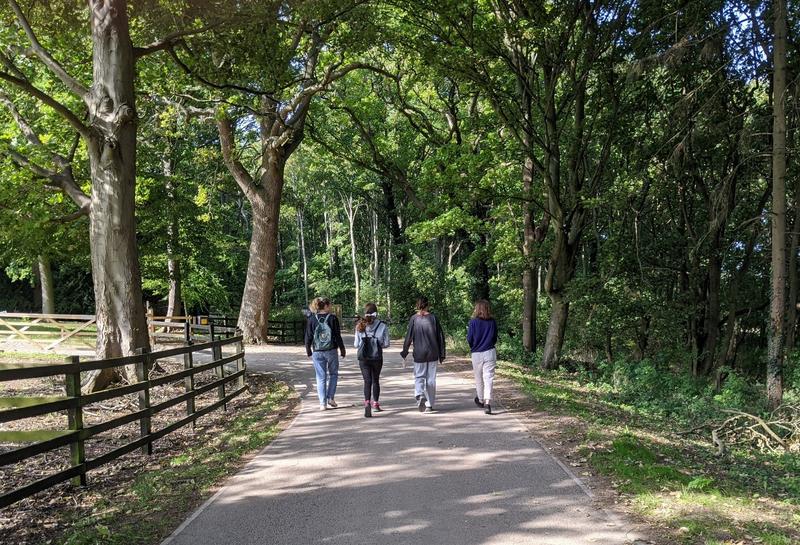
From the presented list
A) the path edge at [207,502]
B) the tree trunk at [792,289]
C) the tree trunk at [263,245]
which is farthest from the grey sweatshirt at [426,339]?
the tree trunk at [263,245]

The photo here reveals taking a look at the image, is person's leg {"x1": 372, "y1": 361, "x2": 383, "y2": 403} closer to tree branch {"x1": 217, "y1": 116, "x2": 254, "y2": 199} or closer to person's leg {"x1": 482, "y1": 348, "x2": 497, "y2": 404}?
person's leg {"x1": 482, "y1": 348, "x2": 497, "y2": 404}

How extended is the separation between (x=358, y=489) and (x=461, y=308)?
25134 mm

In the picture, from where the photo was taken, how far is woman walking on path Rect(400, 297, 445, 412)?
9.57 meters

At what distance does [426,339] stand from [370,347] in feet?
2.89

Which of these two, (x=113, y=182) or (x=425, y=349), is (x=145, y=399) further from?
(x=113, y=182)

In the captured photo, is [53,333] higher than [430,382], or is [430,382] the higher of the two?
[53,333]

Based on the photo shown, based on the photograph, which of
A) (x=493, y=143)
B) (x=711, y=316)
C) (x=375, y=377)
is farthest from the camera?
(x=493, y=143)

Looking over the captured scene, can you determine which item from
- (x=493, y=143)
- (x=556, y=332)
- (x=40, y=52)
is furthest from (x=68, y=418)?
(x=493, y=143)

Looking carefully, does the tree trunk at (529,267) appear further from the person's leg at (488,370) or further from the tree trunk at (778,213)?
the person's leg at (488,370)

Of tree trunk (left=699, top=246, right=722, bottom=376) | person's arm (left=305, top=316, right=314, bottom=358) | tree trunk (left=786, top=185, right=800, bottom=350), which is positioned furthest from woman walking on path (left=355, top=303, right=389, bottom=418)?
tree trunk (left=699, top=246, right=722, bottom=376)

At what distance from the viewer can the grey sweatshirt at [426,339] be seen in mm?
9555

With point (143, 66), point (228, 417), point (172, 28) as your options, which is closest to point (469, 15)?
point (172, 28)

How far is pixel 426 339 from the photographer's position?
965cm

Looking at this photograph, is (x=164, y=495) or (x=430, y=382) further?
(x=430, y=382)
